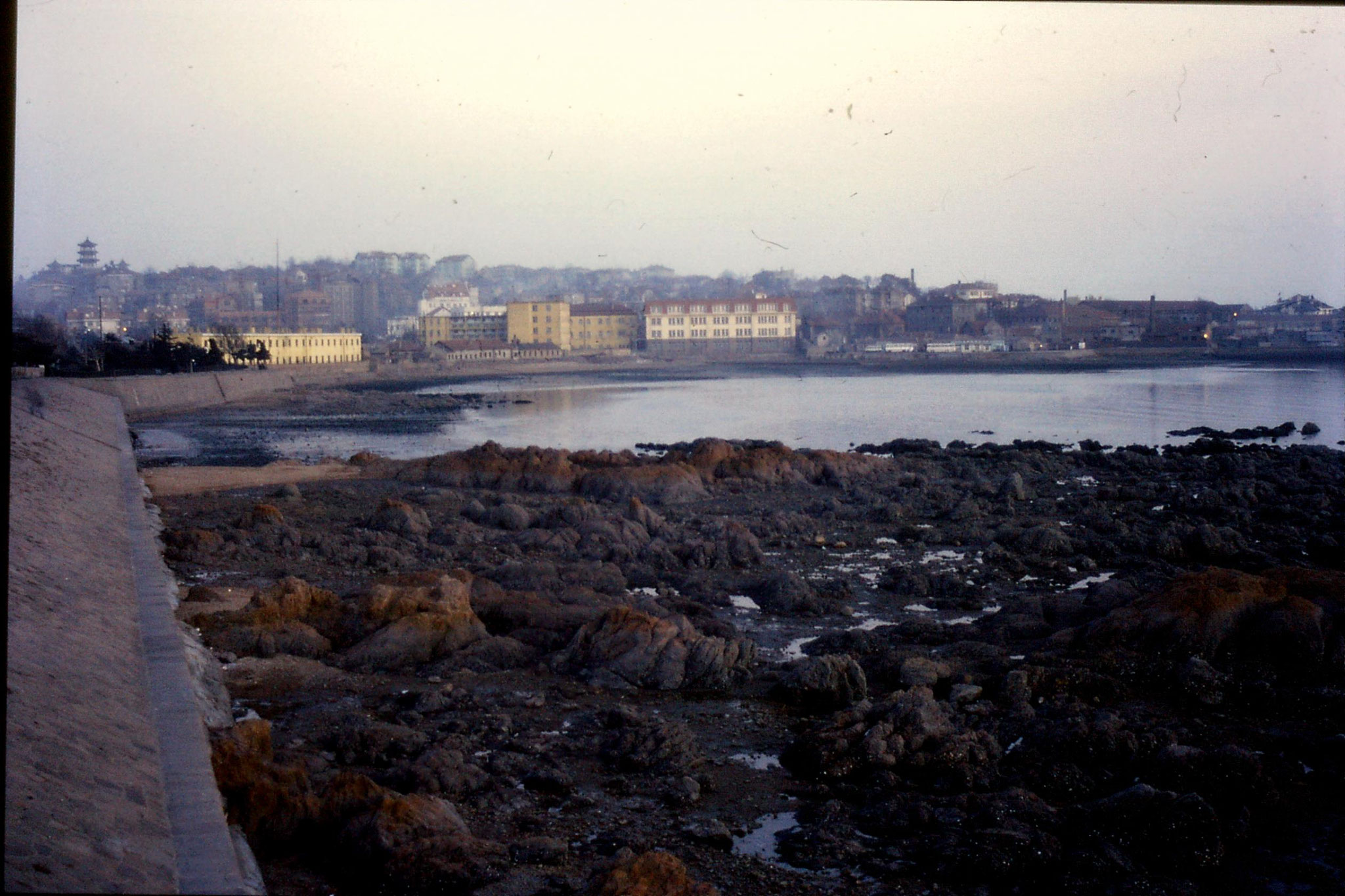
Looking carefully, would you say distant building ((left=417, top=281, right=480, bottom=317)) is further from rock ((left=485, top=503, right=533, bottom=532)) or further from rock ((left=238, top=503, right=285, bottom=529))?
rock ((left=238, top=503, right=285, bottom=529))

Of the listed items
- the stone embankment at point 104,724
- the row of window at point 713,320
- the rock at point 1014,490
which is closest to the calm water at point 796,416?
the rock at point 1014,490

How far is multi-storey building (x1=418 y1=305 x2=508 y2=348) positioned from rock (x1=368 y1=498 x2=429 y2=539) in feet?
236

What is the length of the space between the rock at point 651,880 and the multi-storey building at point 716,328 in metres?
78.4

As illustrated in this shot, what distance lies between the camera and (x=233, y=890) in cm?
325

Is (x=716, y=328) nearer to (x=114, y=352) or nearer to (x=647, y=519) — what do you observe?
(x=114, y=352)

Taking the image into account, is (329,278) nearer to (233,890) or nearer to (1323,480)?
(1323,480)

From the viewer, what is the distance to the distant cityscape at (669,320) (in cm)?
7150

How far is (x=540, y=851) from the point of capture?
425cm

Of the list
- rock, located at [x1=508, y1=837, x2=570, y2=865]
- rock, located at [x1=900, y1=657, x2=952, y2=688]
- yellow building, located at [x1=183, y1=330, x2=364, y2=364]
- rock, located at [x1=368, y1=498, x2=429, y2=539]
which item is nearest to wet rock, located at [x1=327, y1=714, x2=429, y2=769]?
rock, located at [x1=508, y1=837, x2=570, y2=865]

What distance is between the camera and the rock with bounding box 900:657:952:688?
6.40m

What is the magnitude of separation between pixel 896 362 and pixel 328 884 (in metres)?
74.0

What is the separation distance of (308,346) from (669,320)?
95.0ft

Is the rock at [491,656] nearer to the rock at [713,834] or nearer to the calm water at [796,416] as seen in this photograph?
the rock at [713,834]

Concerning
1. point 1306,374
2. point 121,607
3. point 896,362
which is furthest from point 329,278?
point 121,607
